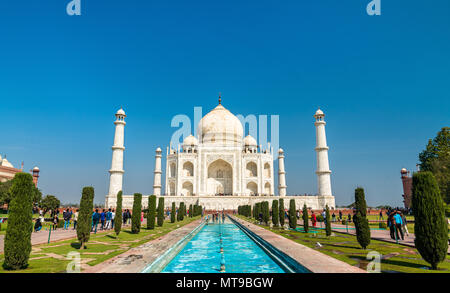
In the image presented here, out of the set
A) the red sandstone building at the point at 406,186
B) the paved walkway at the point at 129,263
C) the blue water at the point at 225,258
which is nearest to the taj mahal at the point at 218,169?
the red sandstone building at the point at 406,186

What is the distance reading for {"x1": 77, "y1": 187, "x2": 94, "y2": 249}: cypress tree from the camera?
763 centimetres

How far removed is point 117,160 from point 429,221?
29.6 m

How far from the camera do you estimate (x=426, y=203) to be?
18.2 feet

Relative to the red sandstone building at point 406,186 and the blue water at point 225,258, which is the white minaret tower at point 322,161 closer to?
the red sandstone building at point 406,186

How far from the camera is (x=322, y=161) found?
30.3 m

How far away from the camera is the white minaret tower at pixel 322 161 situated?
29.9m

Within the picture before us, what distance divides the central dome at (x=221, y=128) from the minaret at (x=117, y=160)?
490 inches

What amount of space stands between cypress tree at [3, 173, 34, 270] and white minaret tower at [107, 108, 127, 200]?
84.5ft

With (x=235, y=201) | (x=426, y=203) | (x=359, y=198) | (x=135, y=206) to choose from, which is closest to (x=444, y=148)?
(x=235, y=201)

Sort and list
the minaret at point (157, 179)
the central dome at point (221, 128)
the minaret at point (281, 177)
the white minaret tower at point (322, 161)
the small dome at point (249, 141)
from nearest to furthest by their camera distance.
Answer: the white minaret tower at point (322, 161) < the minaret at point (157, 179) < the minaret at point (281, 177) < the central dome at point (221, 128) < the small dome at point (249, 141)

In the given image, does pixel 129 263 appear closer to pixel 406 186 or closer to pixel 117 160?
pixel 117 160

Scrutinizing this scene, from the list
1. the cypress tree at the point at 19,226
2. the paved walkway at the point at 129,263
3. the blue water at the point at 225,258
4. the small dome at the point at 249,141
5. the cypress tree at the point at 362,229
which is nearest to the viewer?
the paved walkway at the point at 129,263
